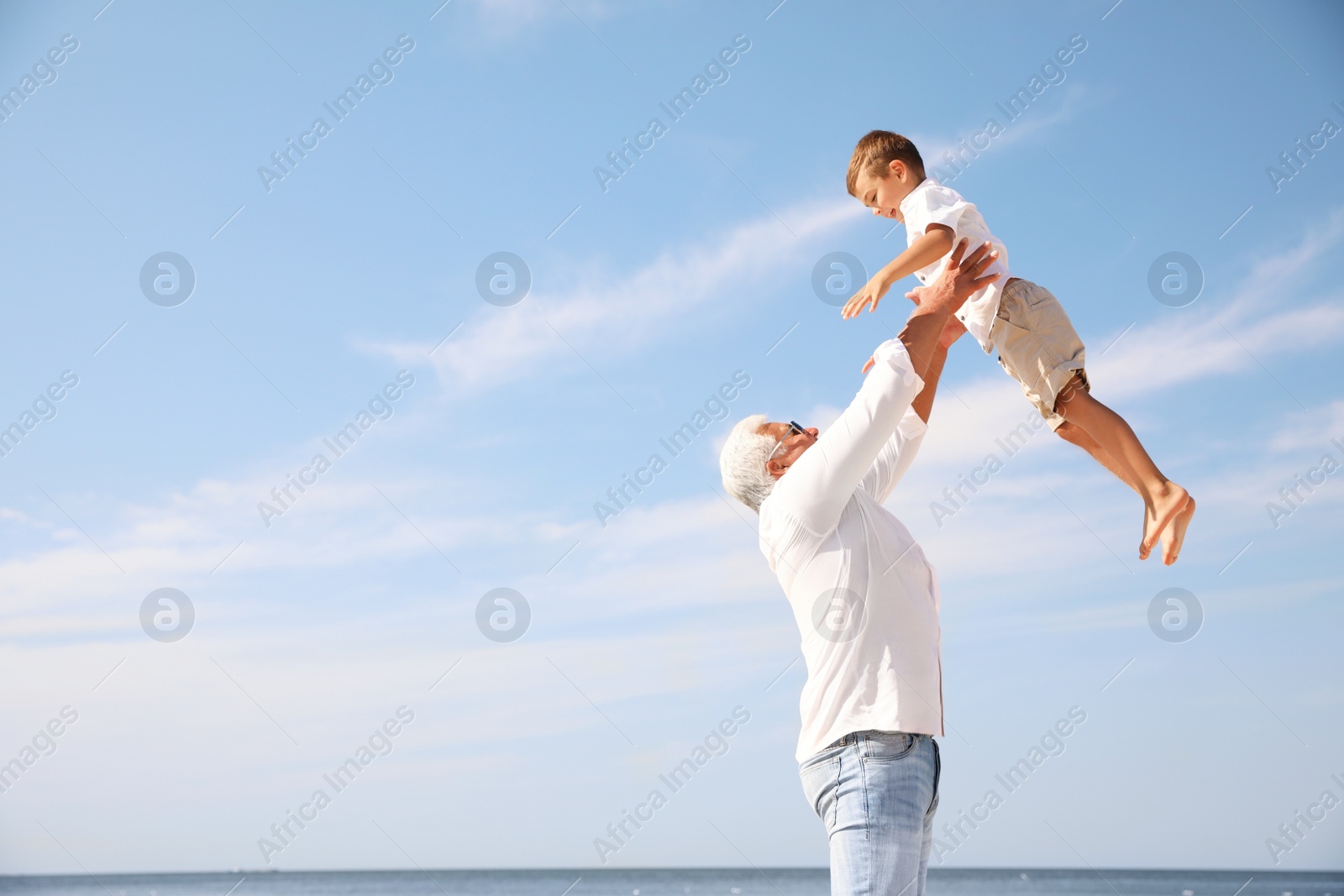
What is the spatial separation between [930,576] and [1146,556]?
174cm

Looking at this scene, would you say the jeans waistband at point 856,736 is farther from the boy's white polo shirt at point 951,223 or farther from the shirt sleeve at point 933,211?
the shirt sleeve at point 933,211

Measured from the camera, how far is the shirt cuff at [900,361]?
8.39 ft

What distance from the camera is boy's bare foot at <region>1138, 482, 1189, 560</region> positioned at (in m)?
4.02

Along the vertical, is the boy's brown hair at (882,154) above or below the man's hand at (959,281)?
above

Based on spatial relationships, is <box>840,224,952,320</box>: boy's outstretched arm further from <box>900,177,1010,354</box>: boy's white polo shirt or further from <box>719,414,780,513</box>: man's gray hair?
<box>719,414,780,513</box>: man's gray hair

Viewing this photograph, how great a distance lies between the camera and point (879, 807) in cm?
247

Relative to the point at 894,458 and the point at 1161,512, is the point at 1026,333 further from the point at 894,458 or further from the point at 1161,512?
the point at 894,458

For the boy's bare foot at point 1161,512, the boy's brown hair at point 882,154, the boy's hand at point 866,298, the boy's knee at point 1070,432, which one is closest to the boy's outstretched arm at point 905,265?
the boy's hand at point 866,298

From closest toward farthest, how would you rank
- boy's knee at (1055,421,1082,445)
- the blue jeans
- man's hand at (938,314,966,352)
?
the blue jeans → man's hand at (938,314,966,352) → boy's knee at (1055,421,1082,445)

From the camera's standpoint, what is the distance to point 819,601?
2.72m

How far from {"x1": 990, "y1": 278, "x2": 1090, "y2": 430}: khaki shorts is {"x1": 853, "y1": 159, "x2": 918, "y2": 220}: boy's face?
61cm

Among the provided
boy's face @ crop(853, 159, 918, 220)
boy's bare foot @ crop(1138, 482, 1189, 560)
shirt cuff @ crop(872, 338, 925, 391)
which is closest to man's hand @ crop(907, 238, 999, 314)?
shirt cuff @ crop(872, 338, 925, 391)

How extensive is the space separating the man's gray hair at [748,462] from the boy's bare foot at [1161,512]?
1.90 meters

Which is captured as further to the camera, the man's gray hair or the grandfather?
the man's gray hair
